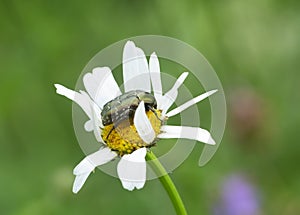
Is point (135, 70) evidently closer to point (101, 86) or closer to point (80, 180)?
point (101, 86)

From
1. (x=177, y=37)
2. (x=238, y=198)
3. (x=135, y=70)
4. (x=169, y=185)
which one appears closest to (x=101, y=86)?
(x=135, y=70)

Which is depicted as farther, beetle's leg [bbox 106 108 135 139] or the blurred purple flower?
the blurred purple flower

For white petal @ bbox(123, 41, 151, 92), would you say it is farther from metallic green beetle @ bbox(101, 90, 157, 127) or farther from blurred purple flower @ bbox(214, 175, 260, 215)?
blurred purple flower @ bbox(214, 175, 260, 215)

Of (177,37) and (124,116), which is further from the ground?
(177,37)

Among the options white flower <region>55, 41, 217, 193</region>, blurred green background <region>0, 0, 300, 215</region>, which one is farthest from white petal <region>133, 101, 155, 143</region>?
blurred green background <region>0, 0, 300, 215</region>

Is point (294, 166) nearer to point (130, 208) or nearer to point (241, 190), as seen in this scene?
point (241, 190)

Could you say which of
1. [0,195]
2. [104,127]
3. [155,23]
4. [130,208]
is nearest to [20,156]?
[0,195]

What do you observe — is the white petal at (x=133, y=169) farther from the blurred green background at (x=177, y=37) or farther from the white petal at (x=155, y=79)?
the blurred green background at (x=177, y=37)
